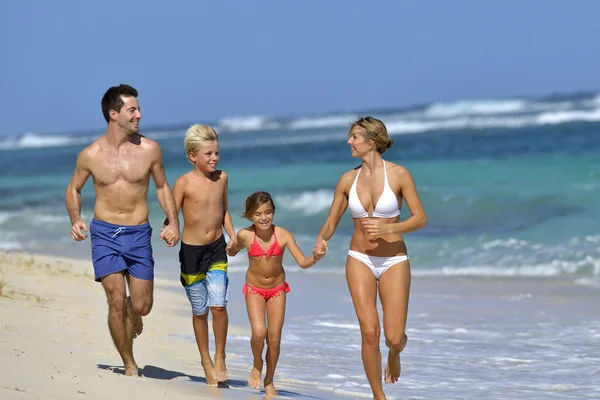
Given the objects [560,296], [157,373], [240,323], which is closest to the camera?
[157,373]

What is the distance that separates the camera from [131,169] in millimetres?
6250

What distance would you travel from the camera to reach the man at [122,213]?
618 cm

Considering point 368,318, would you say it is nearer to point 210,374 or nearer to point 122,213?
point 210,374

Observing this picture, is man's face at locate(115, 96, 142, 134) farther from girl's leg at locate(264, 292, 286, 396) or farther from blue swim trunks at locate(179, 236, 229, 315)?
girl's leg at locate(264, 292, 286, 396)

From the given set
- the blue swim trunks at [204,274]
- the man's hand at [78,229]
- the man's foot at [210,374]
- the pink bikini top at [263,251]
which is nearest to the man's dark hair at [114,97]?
the man's hand at [78,229]

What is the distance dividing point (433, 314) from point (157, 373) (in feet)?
12.6

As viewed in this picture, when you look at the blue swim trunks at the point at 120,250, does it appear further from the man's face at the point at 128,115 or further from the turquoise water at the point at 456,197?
the turquoise water at the point at 456,197

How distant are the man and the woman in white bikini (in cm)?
112

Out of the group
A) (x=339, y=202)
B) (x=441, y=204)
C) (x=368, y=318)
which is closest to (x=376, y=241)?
(x=339, y=202)

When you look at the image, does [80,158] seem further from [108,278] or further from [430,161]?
[430,161]

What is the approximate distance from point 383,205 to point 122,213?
1607 mm

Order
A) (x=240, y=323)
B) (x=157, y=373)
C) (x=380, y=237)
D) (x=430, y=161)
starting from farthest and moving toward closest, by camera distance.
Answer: (x=430, y=161), (x=240, y=323), (x=157, y=373), (x=380, y=237)

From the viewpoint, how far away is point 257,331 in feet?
20.6

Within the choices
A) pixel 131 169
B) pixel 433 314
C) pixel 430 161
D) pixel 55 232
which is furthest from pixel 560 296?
pixel 430 161
